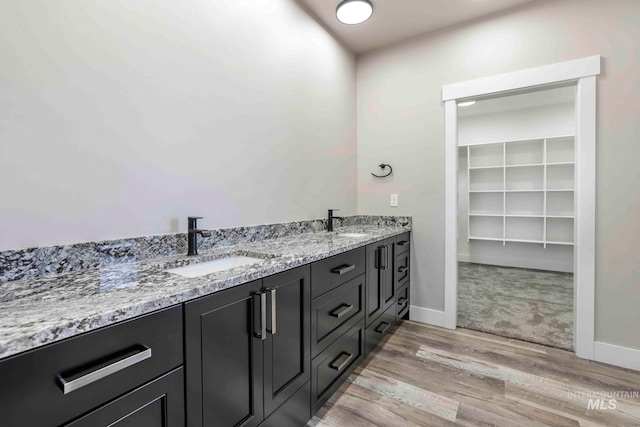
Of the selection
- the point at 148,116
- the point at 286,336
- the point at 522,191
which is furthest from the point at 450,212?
the point at 522,191

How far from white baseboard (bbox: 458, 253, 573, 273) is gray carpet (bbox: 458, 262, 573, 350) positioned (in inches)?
5.1

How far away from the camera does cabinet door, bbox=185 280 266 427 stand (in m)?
0.81

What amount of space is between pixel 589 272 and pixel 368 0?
2500 millimetres

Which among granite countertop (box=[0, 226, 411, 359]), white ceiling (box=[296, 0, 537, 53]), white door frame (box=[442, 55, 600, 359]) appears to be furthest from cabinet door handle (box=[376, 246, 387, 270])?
white ceiling (box=[296, 0, 537, 53])

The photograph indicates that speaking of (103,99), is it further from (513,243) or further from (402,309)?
(513,243)

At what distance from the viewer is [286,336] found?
45.8 inches

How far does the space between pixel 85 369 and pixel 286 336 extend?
70 cm

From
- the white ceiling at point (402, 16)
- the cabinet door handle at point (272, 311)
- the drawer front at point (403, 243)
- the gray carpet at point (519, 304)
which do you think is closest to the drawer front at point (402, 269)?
the drawer front at point (403, 243)

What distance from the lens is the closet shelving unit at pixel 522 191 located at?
14.0 ft

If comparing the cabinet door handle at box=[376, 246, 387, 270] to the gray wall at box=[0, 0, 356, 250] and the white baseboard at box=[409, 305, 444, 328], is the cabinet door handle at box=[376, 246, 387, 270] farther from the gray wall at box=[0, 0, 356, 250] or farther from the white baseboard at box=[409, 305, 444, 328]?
the white baseboard at box=[409, 305, 444, 328]

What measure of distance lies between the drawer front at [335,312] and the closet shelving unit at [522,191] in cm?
392

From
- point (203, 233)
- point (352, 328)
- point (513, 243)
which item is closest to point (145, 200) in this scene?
point (203, 233)

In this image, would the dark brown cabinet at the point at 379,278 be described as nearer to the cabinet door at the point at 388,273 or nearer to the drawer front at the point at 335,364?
the cabinet door at the point at 388,273

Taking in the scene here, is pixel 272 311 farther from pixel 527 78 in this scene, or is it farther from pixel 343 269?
pixel 527 78
